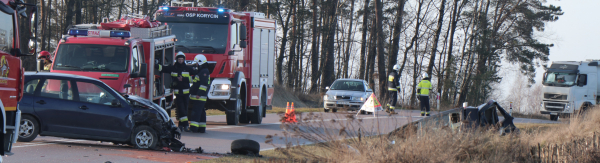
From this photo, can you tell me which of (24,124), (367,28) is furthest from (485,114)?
(367,28)

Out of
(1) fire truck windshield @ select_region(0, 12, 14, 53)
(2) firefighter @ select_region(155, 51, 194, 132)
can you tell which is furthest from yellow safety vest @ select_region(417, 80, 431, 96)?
(1) fire truck windshield @ select_region(0, 12, 14, 53)

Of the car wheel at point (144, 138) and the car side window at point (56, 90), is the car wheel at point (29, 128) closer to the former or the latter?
the car side window at point (56, 90)

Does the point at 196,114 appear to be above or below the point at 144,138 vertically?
above

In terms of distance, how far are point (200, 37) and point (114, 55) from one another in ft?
9.41

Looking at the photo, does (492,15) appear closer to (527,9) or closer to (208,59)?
(527,9)

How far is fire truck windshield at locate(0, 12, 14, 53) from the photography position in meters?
6.74

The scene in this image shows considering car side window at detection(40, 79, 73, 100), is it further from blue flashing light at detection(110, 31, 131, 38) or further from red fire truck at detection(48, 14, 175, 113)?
blue flashing light at detection(110, 31, 131, 38)

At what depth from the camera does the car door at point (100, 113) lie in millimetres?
9492

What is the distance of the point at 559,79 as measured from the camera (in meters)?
25.4

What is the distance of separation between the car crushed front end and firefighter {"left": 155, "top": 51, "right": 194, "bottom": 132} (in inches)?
115

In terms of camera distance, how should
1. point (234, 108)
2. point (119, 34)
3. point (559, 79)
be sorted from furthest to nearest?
point (559, 79), point (234, 108), point (119, 34)

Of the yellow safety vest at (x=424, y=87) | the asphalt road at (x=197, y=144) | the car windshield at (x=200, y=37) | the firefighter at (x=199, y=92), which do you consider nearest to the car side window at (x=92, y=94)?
the asphalt road at (x=197, y=144)

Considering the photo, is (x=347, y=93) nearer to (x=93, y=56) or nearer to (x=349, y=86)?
(x=349, y=86)

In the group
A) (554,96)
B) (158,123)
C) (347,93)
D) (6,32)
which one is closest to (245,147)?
(158,123)
